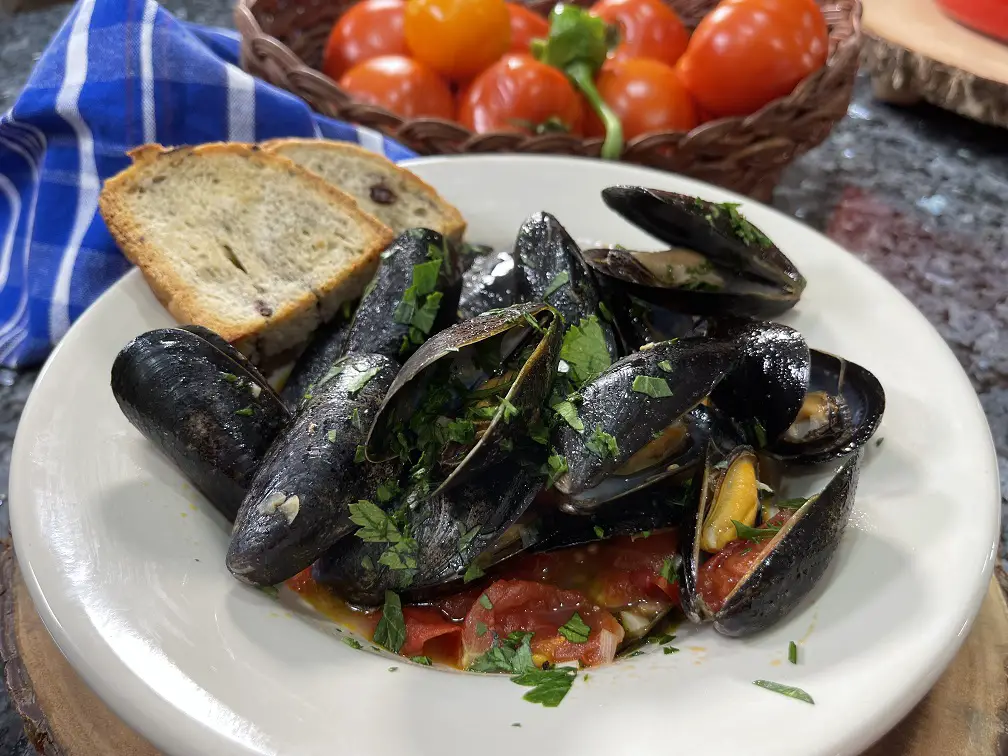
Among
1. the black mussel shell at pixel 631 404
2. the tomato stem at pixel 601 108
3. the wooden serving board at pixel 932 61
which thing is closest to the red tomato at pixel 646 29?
the tomato stem at pixel 601 108

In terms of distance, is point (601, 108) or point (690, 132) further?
point (601, 108)

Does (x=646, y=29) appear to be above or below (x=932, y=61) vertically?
above

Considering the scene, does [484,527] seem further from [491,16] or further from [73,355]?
[491,16]

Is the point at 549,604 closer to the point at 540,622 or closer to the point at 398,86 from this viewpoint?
the point at 540,622

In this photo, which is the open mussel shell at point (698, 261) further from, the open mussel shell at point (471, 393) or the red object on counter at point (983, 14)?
the red object on counter at point (983, 14)

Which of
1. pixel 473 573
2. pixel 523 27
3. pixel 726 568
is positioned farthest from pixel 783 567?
pixel 523 27

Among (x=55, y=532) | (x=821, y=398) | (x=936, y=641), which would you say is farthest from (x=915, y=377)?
(x=55, y=532)
